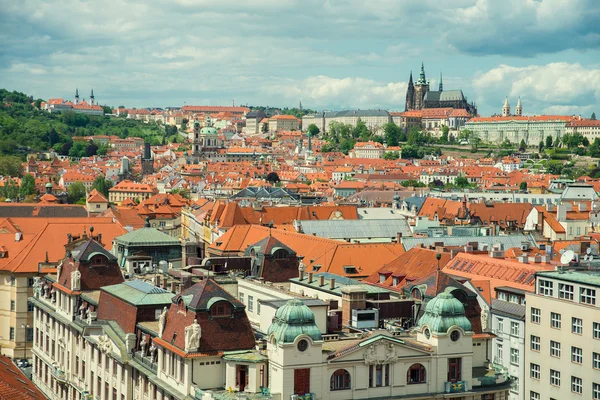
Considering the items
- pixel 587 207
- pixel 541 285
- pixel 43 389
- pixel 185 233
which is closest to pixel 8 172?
pixel 185 233

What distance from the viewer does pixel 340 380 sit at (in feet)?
123

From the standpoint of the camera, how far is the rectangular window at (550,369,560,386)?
5156 centimetres

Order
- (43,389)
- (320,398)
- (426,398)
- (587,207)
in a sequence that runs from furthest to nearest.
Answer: (587,207), (43,389), (426,398), (320,398)

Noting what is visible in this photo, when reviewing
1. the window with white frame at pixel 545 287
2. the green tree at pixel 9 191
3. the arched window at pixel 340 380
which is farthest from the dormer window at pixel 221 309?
the green tree at pixel 9 191

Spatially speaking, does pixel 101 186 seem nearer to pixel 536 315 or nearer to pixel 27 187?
pixel 27 187

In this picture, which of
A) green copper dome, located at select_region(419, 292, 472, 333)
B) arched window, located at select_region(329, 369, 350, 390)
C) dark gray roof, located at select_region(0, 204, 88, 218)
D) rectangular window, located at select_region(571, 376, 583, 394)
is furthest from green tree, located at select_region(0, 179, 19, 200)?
arched window, located at select_region(329, 369, 350, 390)

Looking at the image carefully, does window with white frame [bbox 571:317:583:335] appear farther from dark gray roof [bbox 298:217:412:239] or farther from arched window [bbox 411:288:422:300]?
dark gray roof [bbox 298:217:412:239]

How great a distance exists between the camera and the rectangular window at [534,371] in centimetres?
5303

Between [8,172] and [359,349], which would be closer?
[359,349]

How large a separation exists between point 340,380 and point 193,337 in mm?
5931

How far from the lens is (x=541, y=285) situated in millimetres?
52688

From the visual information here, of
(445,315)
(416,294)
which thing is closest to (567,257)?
(416,294)

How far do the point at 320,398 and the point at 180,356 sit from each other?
5.98m

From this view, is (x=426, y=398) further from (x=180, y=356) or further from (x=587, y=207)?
(x=587, y=207)
